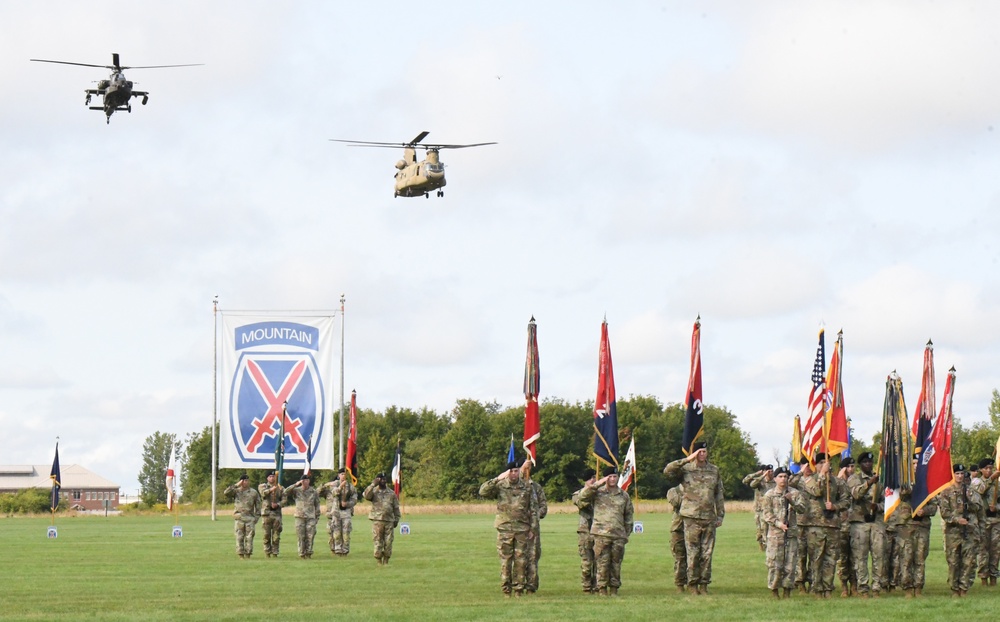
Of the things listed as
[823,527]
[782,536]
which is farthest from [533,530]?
[823,527]

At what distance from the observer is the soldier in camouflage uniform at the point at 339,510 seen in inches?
1340

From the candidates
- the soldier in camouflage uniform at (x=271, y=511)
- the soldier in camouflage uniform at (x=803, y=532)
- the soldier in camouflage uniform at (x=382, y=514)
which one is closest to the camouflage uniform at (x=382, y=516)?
the soldier in camouflage uniform at (x=382, y=514)

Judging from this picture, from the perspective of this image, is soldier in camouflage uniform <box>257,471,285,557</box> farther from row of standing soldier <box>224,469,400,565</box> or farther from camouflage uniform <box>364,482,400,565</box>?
camouflage uniform <box>364,482,400,565</box>

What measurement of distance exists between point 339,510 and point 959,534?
52.9 feet

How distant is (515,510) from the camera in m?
22.4

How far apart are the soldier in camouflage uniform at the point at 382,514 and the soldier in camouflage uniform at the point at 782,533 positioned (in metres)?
10.4

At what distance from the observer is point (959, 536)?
22.2m

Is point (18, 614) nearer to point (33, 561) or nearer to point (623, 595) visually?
point (623, 595)

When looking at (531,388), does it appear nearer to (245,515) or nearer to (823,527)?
(823,527)

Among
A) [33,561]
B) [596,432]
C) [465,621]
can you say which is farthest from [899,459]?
[33,561]

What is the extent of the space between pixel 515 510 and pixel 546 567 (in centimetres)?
773

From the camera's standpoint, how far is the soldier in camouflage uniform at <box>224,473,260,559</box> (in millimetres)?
33500

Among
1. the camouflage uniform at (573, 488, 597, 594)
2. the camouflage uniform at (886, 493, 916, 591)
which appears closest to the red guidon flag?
the camouflage uniform at (573, 488, 597, 594)

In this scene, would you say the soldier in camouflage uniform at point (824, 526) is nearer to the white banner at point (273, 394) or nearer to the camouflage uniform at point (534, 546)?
the camouflage uniform at point (534, 546)
